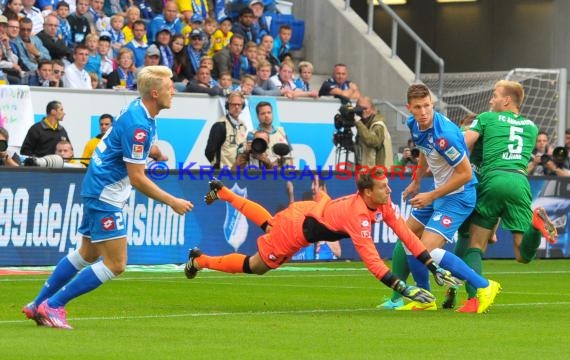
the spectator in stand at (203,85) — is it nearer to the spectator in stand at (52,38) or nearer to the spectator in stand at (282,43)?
the spectator in stand at (52,38)

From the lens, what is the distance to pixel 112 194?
10.2 metres

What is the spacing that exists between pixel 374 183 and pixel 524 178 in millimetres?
1953

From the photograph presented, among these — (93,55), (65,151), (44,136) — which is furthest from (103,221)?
(93,55)

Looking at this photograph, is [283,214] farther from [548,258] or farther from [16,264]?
[548,258]

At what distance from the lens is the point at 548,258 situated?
21.6 meters

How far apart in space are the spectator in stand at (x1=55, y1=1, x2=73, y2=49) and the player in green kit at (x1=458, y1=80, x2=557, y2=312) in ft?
36.7

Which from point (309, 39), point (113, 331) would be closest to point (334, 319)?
point (113, 331)

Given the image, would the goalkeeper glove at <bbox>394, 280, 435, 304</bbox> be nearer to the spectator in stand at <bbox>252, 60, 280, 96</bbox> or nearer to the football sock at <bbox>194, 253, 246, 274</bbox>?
the football sock at <bbox>194, 253, 246, 274</bbox>

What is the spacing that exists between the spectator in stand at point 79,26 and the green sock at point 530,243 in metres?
11.3

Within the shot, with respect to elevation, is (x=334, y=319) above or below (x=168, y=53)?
below

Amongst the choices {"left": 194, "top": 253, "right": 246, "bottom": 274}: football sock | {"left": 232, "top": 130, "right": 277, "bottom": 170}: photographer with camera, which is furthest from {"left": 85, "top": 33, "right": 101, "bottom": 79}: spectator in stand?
{"left": 194, "top": 253, "right": 246, "bottom": 274}: football sock

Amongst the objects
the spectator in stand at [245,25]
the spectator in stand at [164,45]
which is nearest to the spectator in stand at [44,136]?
the spectator in stand at [164,45]

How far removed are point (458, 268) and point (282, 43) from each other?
15.2 m

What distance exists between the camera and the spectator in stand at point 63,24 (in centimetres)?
2245
